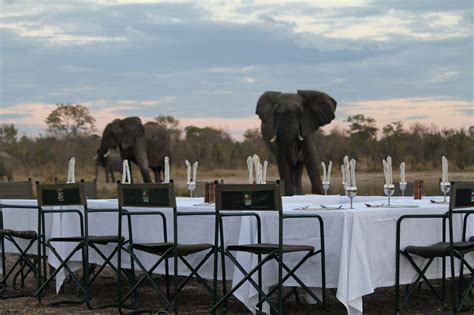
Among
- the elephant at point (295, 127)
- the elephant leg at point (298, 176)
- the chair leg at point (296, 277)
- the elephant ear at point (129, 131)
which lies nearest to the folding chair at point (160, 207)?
the chair leg at point (296, 277)

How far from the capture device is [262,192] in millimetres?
6508

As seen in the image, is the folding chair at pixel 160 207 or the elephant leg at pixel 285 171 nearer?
the folding chair at pixel 160 207

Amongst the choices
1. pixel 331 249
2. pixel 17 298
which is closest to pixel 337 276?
pixel 331 249

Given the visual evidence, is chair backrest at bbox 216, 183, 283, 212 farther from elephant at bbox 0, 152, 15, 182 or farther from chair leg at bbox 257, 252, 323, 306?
elephant at bbox 0, 152, 15, 182

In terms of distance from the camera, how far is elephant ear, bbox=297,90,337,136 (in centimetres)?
1703

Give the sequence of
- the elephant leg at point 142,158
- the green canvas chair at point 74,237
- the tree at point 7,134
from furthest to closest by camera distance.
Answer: the tree at point 7,134 → the elephant leg at point 142,158 → the green canvas chair at point 74,237

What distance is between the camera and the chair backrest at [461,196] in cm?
677

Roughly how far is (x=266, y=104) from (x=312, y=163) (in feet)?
4.58

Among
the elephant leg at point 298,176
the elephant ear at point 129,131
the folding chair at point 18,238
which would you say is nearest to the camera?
the folding chair at point 18,238

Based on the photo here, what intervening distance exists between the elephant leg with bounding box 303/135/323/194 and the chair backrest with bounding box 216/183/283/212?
10.1 meters

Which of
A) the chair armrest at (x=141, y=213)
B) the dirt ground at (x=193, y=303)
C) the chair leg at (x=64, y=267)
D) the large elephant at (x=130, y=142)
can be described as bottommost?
the dirt ground at (x=193, y=303)

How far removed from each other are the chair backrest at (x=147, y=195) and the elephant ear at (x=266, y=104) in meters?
10.2

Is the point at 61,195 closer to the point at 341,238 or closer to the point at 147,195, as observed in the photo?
the point at 147,195

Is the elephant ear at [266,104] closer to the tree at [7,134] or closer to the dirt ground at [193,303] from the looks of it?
the dirt ground at [193,303]
